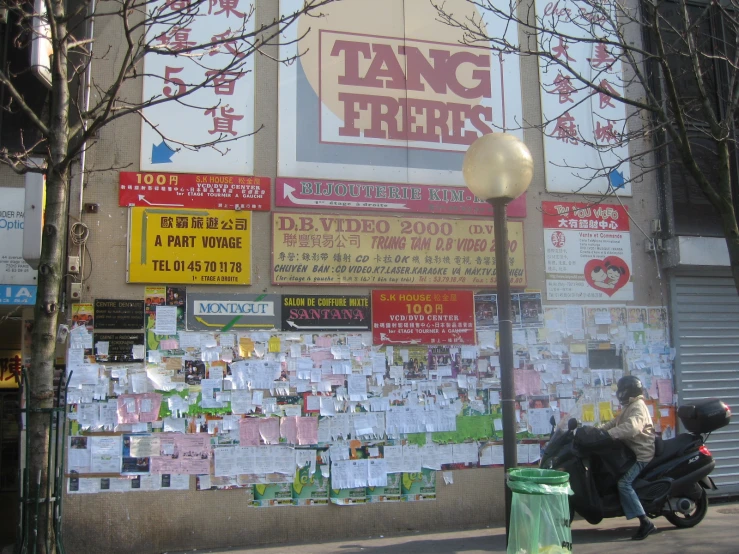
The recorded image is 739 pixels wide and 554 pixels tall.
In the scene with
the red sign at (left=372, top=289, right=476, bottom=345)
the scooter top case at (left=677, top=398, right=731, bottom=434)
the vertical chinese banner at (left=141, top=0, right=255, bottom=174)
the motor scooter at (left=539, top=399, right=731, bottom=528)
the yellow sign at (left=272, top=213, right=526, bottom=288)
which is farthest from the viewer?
the red sign at (left=372, top=289, right=476, bottom=345)

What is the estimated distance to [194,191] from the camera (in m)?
7.35

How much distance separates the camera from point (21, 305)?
6.97 m

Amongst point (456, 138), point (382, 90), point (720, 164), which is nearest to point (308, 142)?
point (382, 90)

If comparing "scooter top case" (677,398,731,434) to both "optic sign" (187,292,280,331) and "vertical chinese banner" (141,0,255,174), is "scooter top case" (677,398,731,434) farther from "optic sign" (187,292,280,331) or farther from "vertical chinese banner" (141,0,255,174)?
"vertical chinese banner" (141,0,255,174)

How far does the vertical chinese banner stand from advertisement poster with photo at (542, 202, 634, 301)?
377 cm

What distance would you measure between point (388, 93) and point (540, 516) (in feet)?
16.7

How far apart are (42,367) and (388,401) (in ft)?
12.1

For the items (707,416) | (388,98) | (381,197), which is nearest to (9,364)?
(381,197)

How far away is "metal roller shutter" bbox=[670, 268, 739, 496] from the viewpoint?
849 cm

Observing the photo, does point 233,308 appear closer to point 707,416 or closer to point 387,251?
point 387,251

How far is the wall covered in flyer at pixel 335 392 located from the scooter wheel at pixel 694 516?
124cm

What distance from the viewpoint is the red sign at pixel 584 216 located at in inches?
328

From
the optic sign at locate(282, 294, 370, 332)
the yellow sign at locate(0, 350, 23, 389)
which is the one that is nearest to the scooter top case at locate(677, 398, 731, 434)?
the optic sign at locate(282, 294, 370, 332)

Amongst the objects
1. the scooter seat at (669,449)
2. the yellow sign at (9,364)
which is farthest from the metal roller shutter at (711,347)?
the yellow sign at (9,364)
